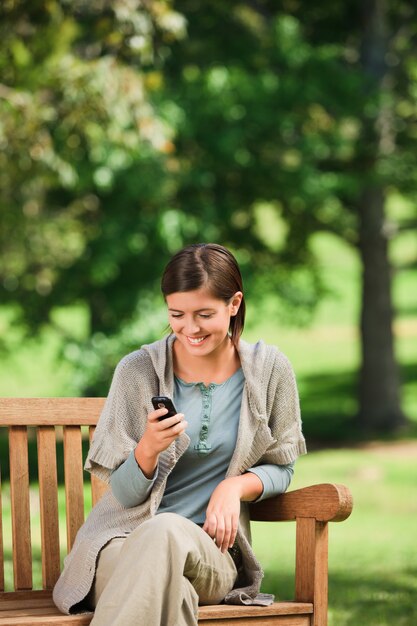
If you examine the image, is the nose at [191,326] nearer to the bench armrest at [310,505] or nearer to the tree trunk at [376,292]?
the bench armrest at [310,505]

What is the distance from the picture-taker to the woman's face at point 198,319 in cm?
396

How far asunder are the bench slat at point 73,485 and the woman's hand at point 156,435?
75 centimetres

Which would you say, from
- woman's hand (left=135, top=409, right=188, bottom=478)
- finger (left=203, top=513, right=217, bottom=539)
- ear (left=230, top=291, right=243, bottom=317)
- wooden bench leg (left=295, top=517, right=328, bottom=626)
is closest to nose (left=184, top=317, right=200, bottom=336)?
ear (left=230, top=291, right=243, bottom=317)

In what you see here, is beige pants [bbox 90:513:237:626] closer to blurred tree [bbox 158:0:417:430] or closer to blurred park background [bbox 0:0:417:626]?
blurred park background [bbox 0:0:417:626]

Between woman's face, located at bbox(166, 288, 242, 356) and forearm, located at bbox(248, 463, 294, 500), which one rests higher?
woman's face, located at bbox(166, 288, 242, 356)

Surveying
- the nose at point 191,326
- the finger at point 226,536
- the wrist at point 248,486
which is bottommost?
the finger at point 226,536

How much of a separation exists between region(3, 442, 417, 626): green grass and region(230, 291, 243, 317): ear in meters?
3.08

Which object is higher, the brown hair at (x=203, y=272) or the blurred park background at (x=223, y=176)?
the blurred park background at (x=223, y=176)

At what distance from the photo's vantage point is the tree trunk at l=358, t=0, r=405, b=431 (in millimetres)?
19266

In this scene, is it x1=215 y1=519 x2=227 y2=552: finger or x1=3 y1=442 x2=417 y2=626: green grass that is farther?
x1=3 y1=442 x2=417 y2=626: green grass

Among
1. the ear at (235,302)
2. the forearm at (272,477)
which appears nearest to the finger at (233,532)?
the forearm at (272,477)

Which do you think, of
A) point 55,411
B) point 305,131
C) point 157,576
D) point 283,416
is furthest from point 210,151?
point 157,576

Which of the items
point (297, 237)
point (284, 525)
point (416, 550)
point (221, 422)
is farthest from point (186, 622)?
point (297, 237)

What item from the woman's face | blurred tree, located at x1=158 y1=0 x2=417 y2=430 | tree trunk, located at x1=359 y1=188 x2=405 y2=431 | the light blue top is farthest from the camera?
tree trunk, located at x1=359 y1=188 x2=405 y2=431
